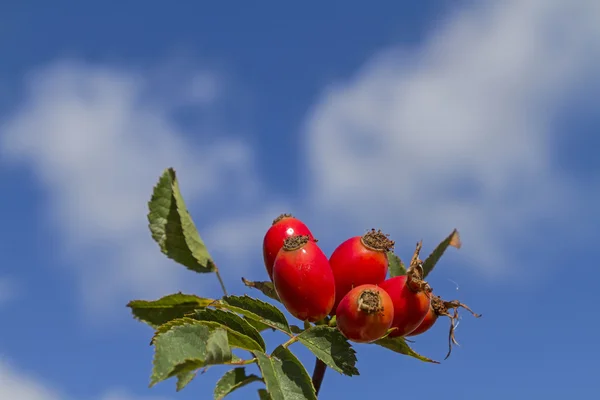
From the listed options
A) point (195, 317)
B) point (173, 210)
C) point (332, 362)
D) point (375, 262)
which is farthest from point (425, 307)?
point (173, 210)

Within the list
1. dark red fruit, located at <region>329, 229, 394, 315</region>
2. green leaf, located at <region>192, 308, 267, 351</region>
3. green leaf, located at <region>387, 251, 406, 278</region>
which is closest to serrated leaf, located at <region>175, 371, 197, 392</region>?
green leaf, located at <region>192, 308, 267, 351</region>

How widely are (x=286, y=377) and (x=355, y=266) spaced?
70 centimetres

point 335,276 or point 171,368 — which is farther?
point 335,276

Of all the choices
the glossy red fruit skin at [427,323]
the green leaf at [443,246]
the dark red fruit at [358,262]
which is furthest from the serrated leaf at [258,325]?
the green leaf at [443,246]

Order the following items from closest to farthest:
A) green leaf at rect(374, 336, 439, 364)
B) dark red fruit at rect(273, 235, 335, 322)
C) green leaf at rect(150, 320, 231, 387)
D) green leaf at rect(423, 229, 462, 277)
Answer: green leaf at rect(150, 320, 231, 387) < dark red fruit at rect(273, 235, 335, 322) < green leaf at rect(374, 336, 439, 364) < green leaf at rect(423, 229, 462, 277)

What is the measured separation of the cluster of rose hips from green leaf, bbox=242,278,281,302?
77 mm

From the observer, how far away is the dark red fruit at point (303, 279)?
278cm

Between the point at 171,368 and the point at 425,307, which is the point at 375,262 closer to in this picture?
the point at 425,307

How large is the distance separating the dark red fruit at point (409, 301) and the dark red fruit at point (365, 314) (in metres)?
0.10

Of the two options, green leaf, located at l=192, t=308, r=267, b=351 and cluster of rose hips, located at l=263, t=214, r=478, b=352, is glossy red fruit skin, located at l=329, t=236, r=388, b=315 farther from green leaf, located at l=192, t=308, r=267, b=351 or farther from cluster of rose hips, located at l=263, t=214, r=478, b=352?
green leaf, located at l=192, t=308, r=267, b=351

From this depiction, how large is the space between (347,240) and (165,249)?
2.74 ft

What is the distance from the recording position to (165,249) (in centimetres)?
306

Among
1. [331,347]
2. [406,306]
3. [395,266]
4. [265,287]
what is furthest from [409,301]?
[265,287]

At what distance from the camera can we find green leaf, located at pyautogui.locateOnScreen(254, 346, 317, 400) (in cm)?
239
